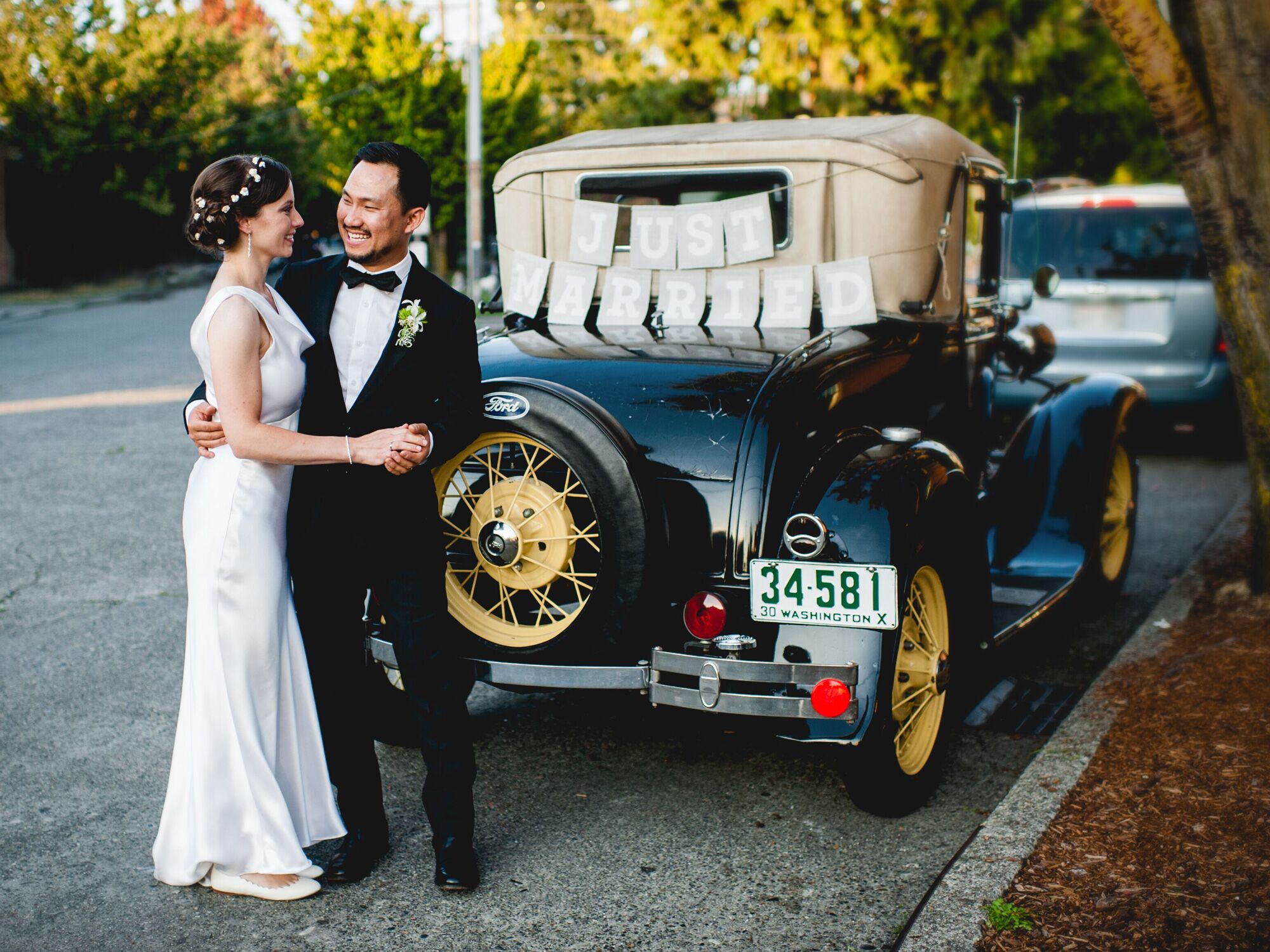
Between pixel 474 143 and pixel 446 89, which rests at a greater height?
pixel 446 89

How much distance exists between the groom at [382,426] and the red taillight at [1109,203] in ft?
24.8

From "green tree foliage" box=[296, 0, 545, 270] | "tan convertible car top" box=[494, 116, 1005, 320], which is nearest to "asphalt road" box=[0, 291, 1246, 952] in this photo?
"tan convertible car top" box=[494, 116, 1005, 320]

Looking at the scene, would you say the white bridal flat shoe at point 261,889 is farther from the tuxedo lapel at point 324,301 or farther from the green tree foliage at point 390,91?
the green tree foliage at point 390,91

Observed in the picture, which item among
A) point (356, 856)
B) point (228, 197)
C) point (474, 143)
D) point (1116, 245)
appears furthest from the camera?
point (474, 143)

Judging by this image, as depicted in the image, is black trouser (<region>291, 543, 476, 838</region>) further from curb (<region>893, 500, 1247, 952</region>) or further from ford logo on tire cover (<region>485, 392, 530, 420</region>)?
curb (<region>893, 500, 1247, 952</region>)

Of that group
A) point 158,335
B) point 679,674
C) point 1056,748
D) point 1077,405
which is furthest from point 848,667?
point 158,335

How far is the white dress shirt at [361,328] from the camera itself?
3.25 metres

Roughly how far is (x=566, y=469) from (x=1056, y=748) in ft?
6.34

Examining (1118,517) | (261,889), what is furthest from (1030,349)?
(261,889)

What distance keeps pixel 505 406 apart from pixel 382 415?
14.7 inches

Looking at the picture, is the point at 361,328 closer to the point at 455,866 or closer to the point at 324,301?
the point at 324,301

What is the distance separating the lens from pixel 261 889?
3279mm

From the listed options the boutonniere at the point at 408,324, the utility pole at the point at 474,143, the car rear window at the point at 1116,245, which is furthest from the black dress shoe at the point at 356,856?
the utility pole at the point at 474,143

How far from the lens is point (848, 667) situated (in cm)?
332
